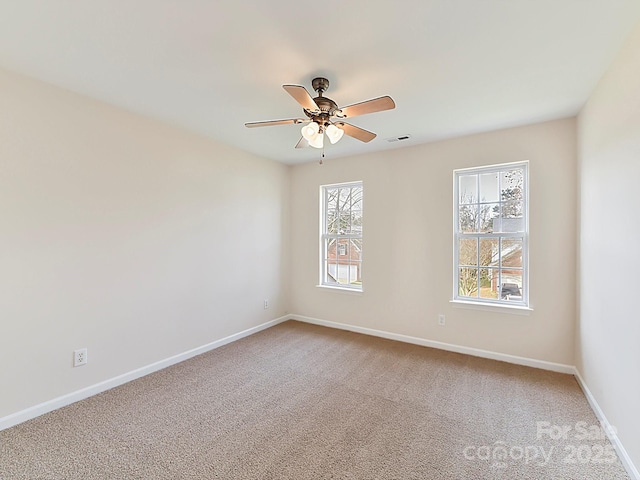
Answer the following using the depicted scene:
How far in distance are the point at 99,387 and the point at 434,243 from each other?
12.0ft

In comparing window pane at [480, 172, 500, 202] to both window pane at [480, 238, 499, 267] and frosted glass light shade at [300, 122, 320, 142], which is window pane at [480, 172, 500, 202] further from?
frosted glass light shade at [300, 122, 320, 142]

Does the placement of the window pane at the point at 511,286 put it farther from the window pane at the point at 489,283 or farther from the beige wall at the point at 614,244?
the beige wall at the point at 614,244

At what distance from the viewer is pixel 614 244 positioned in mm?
1936

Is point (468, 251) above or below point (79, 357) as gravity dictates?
above

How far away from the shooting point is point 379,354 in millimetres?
3371

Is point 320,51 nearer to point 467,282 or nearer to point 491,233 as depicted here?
point 491,233

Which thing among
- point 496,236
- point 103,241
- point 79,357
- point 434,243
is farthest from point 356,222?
point 79,357

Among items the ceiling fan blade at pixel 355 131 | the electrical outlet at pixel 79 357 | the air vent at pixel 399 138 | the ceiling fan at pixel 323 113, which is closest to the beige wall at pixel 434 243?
the air vent at pixel 399 138

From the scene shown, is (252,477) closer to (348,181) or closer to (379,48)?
(379,48)

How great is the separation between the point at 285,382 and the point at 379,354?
1.19 meters

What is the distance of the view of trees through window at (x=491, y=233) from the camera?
3.18 meters

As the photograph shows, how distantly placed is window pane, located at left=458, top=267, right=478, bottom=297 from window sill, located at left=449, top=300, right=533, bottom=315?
127 mm

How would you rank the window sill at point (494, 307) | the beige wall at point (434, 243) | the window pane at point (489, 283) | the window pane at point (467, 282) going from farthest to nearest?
the window pane at point (467, 282) → the window pane at point (489, 283) → the window sill at point (494, 307) → the beige wall at point (434, 243)

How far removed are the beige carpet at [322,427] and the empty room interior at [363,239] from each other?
18 millimetres
